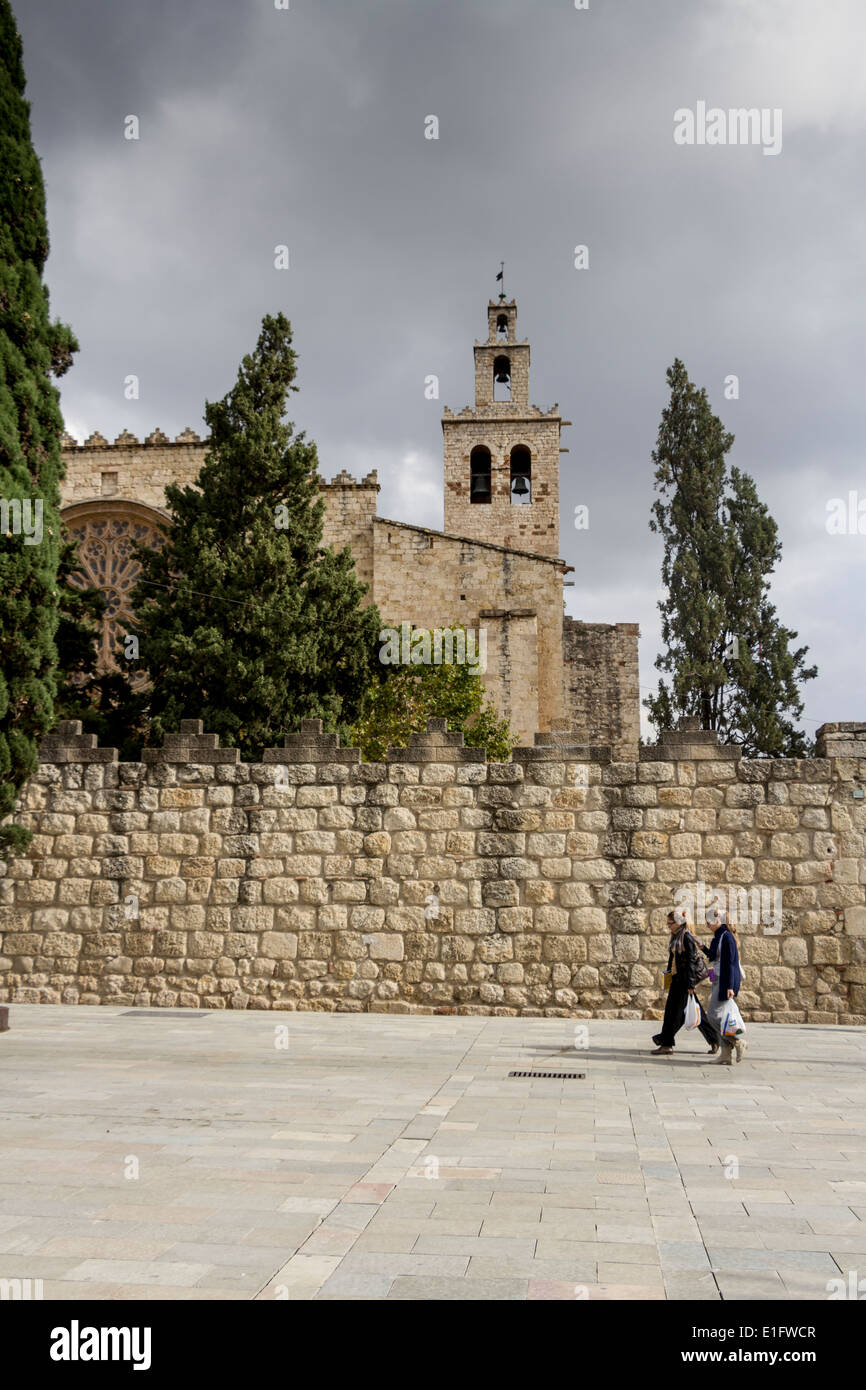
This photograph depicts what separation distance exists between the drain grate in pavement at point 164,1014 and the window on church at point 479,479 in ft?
89.6

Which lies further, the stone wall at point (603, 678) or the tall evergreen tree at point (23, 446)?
the stone wall at point (603, 678)

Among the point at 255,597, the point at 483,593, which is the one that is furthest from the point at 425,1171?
the point at 483,593

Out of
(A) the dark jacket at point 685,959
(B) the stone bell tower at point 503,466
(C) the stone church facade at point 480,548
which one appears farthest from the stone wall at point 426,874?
(B) the stone bell tower at point 503,466

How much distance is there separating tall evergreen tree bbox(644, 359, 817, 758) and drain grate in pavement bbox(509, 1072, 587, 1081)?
70.3ft

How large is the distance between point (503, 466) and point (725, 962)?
29340 mm

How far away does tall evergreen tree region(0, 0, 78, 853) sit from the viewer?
9.51 meters

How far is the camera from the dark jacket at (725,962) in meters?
8.23

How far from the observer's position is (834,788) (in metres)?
10.6

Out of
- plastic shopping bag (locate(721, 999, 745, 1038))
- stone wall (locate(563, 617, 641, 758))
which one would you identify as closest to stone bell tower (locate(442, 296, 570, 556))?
stone wall (locate(563, 617, 641, 758))

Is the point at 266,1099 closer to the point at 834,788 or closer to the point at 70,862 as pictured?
the point at 70,862

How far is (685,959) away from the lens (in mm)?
8641

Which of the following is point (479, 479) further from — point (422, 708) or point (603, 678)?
point (422, 708)

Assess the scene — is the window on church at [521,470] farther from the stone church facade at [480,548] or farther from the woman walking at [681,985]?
the woman walking at [681,985]

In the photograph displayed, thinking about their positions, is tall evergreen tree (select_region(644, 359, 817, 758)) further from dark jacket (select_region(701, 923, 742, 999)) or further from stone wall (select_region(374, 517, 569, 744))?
dark jacket (select_region(701, 923, 742, 999))
